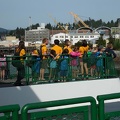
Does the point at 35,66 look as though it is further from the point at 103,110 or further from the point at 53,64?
the point at 103,110

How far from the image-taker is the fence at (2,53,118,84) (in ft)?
36.5

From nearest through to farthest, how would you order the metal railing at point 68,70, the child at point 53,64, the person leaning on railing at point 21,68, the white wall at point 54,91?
the white wall at point 54,91, the person leaning on railing at point 21,68, the metal railing at point 68,70, the child at point 53,64

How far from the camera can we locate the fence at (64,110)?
392cm

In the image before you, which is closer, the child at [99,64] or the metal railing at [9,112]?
the metal railing at [9,112]

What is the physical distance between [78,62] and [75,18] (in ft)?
507

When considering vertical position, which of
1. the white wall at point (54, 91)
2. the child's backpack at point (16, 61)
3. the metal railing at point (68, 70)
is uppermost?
the child's backpack at point (16, 61)

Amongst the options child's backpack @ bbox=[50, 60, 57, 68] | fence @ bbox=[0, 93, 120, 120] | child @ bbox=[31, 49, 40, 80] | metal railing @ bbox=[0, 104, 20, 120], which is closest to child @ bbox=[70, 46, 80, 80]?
child's backpack @ bbox=[50, 60, 57, 68]

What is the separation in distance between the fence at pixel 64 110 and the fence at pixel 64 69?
644 centimetres

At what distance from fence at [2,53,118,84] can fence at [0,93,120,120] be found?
21.1ft

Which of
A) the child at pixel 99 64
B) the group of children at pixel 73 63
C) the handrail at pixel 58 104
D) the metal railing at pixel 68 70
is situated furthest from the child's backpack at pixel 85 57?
the handrail at pixel 58 104

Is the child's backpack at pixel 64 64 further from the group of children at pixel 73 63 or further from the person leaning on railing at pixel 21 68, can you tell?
the person leaning on railing at pixel 21 68

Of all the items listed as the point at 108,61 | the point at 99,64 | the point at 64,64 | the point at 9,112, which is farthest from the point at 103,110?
the point at 108,61

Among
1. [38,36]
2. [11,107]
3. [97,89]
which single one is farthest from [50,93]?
[38,36]

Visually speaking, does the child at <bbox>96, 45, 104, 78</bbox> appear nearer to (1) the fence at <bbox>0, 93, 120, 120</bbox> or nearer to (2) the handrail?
(1) the fence at <bbox>0, 93, 120, 120</bbox>
